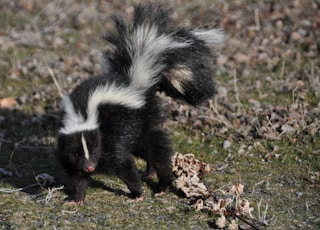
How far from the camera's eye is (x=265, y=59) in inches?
392

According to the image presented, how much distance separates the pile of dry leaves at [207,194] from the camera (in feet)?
17.4

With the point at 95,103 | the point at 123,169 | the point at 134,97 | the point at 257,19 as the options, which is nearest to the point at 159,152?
the point at 123,169

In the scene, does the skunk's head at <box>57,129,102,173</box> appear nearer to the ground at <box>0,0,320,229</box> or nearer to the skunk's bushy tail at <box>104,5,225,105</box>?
the ground at <box>0,0,320,229</box>

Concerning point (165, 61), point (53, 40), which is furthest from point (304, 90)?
point (53, 40)

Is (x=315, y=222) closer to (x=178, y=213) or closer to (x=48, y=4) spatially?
(x=178, y=213)

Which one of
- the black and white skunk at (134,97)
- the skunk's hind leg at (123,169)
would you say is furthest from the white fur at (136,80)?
the skunk's hind leg at (123,169)

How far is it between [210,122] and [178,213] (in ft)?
8.34

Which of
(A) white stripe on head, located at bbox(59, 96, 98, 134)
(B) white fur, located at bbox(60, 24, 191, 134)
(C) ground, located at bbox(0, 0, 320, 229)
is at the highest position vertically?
(B) white fur, located at bbox(60, 24, 191, 134)

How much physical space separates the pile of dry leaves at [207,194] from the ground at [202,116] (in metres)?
0.08

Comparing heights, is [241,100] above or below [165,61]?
below

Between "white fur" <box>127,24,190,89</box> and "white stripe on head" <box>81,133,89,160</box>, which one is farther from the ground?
"white fur" <box>127,24,190,89</box>

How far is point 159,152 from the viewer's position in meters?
6.41

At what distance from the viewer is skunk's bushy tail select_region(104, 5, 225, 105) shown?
6301 mm

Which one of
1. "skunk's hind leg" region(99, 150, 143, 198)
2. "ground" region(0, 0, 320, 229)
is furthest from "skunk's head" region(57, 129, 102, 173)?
"ground" region(0, 0, 320, 229)
